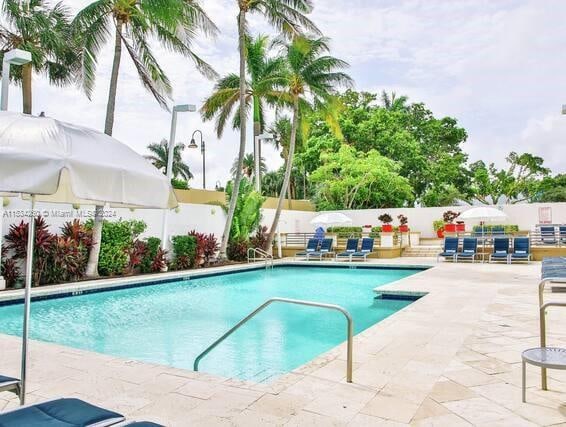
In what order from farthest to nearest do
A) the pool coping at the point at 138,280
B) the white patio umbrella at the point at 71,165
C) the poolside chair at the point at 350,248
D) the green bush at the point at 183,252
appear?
the poolside chair at the point at 350,248
the green bush at the point at 183,252
the pool coping at the point at 138,280
the white patio umbrella at the point at 71,165

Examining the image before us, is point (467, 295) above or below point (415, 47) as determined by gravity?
below

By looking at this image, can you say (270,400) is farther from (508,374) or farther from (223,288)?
(223,288)

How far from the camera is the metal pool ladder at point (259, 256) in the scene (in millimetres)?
18769

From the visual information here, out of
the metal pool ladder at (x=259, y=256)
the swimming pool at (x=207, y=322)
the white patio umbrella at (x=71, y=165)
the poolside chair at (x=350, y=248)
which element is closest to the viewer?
the white patio umbrella at (x=71, y=165)

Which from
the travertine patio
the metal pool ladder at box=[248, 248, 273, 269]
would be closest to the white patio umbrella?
the travertine patio

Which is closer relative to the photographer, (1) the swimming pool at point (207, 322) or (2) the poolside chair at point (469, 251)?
(1) the swimming pool at point (207, 322)

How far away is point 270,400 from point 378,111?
28.8 metres

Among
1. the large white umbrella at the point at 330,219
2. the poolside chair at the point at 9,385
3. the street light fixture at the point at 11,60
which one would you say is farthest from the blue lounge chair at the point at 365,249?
the poolside chair at the point at 9,385

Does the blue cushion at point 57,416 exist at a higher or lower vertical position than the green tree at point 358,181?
lower

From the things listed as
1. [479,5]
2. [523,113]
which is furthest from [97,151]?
[523,113]

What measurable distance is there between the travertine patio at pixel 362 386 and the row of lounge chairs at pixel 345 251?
1328cm

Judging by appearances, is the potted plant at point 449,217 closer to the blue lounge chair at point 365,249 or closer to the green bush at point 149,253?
the blue lounge chair at point 365,249

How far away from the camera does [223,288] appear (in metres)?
13.6

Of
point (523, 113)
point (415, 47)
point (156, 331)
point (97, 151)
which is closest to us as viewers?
point (97, 151)
